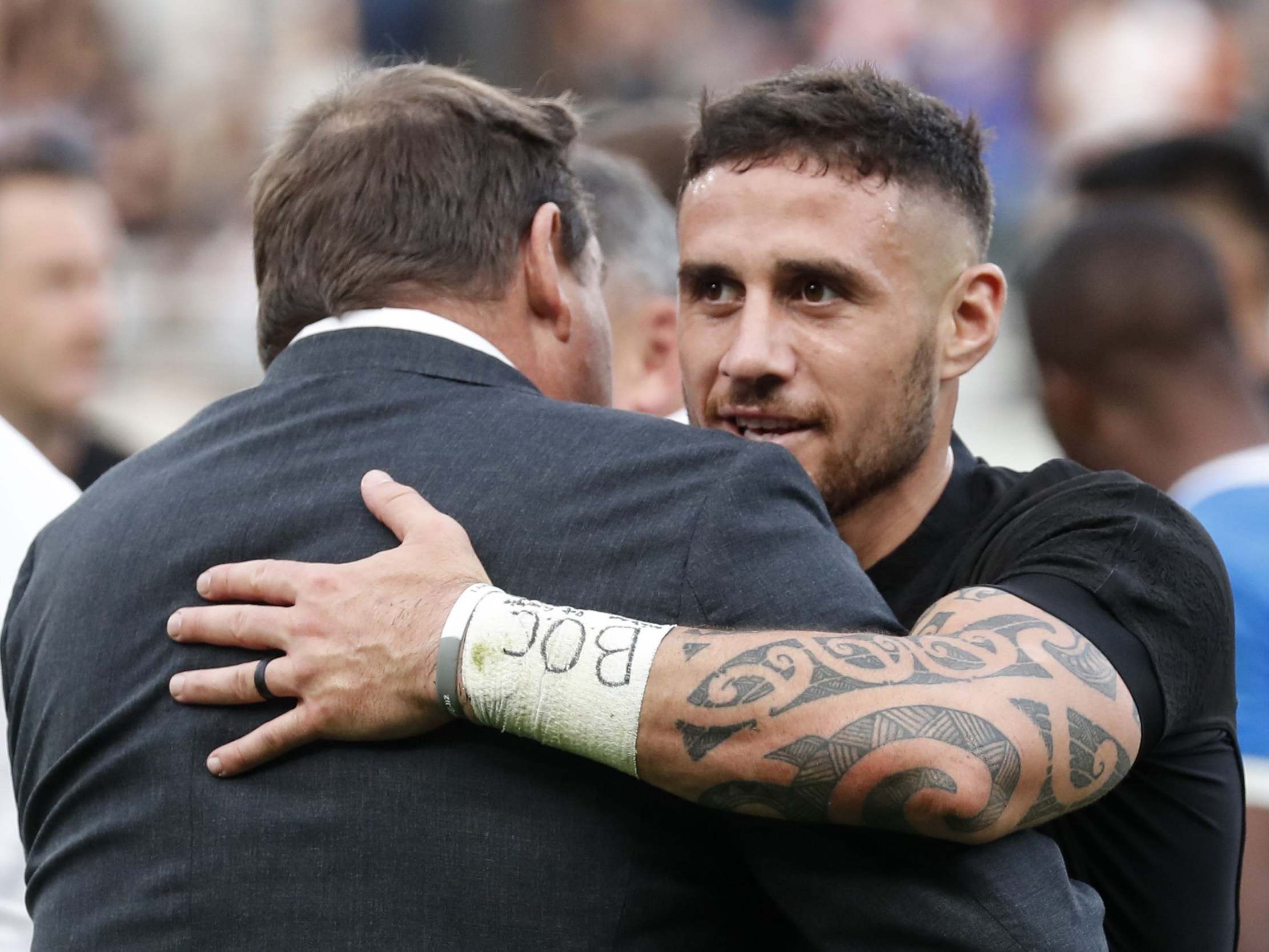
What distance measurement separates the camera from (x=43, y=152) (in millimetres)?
5395

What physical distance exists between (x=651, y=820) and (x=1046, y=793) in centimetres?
48

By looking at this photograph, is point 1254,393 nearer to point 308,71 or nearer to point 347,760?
point 347,760

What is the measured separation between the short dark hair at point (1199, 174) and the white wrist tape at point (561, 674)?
4.41 m

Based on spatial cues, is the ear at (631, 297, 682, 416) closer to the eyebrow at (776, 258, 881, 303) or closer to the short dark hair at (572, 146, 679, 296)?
the short dark hair at (572, 146, 679, 296)

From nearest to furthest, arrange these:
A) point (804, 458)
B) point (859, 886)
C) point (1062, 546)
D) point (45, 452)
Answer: point (859, 886) < point (1062, 546) < point (804, 458) < point (45, 452)

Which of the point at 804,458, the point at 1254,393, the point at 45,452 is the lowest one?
the point at 45,452

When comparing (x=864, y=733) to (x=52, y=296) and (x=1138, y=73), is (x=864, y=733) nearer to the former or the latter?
(x=52, y=296)

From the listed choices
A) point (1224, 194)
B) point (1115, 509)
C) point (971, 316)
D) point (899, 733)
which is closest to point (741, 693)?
point (899, 733)

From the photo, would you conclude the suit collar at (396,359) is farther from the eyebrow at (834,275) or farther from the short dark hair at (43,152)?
the short dark hair at (43,152)

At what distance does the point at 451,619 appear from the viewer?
1954mm

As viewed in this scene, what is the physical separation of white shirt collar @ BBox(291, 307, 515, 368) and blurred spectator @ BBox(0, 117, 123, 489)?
325 centimetres

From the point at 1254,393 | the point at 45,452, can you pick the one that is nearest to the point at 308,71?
the point at 45,452

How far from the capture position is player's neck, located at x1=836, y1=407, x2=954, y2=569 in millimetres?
2713

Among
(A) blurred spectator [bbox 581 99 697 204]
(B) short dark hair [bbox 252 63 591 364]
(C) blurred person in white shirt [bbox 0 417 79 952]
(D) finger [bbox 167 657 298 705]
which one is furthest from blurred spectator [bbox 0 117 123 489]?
(D) finger [bbox 167 657 298 705]
